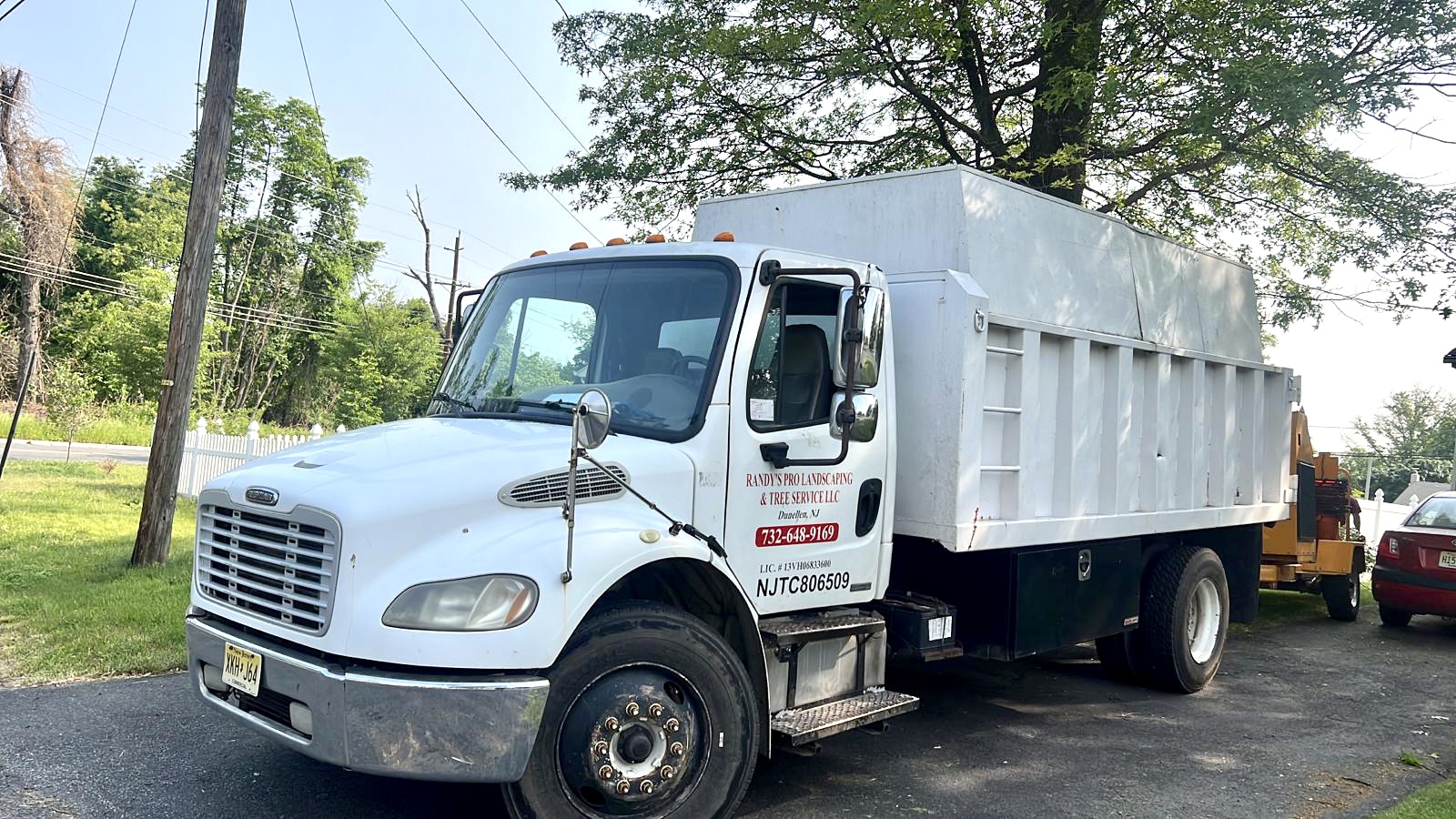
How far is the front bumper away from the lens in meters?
3.55

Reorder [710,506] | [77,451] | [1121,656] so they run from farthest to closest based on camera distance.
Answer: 1. [77,451]
2. [1121,656]
3. [710,506]

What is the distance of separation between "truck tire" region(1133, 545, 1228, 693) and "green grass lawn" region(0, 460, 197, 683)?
6.67 metres

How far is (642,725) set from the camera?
396cm

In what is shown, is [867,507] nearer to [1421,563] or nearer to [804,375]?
[804,375]

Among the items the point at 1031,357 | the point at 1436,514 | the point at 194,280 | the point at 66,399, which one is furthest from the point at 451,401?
the point at 66,399

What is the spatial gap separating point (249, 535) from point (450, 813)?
58.7 inches

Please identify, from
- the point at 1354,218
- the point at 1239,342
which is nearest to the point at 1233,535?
the point at 1239,342

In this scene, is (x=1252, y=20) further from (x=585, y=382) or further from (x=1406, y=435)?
(x=1406, y=435)

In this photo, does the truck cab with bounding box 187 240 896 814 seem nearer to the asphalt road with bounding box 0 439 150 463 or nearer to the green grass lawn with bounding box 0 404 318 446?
the asphalt road with bounding box 0 439 150 463

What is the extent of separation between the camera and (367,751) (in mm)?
3555

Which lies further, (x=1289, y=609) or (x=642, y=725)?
(x=1289, y=609)

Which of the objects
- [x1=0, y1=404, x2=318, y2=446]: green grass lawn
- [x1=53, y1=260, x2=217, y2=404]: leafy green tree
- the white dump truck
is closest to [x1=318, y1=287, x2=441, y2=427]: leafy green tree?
[x1=53, y1=260, x2=217, y2=404]: leafy green tree

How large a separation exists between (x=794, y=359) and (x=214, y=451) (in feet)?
48.6

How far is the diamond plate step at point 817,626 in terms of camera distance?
4.62m
